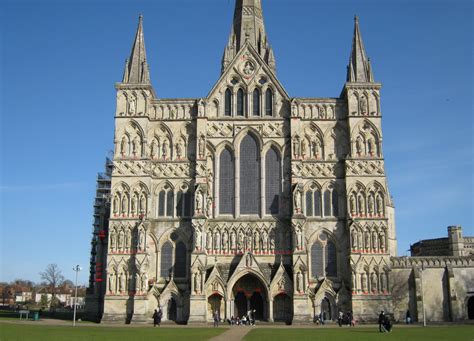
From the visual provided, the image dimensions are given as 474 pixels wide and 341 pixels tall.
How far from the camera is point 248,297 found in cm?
5347

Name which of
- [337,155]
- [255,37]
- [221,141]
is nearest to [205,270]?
[221,141]

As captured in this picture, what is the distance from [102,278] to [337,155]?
29.2 meters

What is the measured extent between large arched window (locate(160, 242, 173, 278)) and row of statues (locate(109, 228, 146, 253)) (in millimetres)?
2526

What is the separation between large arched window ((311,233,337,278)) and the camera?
53.8 meters

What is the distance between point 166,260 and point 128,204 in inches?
266

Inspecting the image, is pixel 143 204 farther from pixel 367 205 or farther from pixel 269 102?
pixel 367 205

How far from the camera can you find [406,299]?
53000mm

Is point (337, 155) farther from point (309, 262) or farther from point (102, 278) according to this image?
point (102, 278)

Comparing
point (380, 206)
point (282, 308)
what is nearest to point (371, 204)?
point (380, 206)

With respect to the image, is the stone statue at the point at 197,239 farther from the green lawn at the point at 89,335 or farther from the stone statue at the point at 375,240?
the stone statue at the point at 375,240

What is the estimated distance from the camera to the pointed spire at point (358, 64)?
57781 mm

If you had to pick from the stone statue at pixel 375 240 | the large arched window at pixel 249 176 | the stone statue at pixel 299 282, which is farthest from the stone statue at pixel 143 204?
the stone statue at pixel 375 240

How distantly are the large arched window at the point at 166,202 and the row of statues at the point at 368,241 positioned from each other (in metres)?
18.2

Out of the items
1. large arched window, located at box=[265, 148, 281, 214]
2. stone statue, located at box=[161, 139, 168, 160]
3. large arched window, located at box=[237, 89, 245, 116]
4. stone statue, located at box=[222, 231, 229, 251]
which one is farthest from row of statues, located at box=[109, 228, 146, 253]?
large arched window, located at box=[237, 89, 245, 116]
